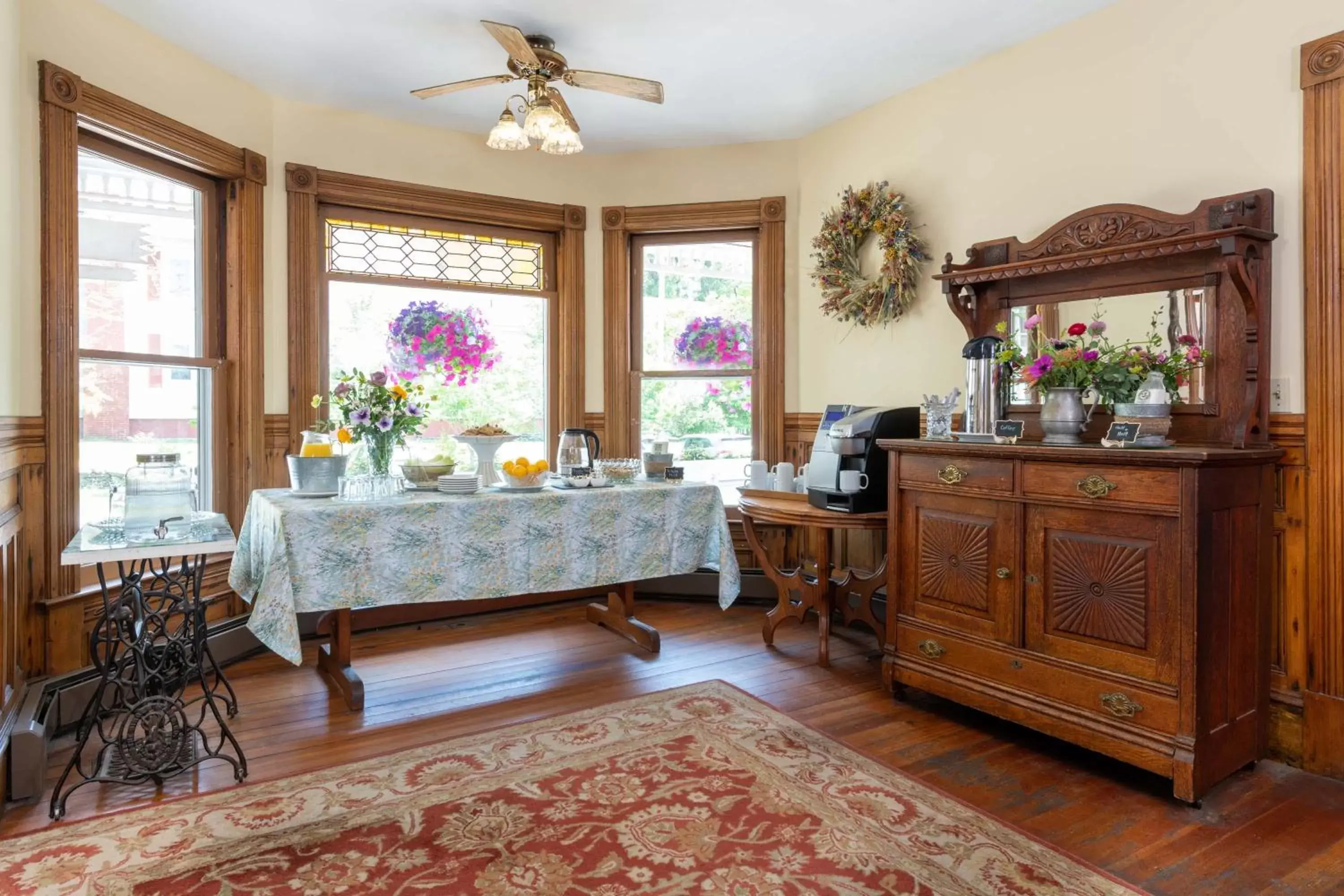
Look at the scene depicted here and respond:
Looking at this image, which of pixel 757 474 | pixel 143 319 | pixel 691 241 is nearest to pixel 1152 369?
pixel 757 474

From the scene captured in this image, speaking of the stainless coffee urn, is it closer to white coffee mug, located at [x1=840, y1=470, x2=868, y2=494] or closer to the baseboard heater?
white coffee mug, located at [x1=840, y1=470, x2=868, y2=494]

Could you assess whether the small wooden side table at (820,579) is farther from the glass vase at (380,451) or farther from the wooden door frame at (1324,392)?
the glass vase at (380,451)

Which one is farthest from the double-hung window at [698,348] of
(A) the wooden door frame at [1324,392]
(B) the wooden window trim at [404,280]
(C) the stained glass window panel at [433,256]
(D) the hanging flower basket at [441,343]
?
(A) the wooden door frame at [1324,392]

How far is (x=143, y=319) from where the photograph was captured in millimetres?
3494

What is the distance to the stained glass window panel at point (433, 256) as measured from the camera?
434cm

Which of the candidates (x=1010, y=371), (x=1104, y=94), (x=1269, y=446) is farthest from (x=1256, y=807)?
(x=1104, y=94)

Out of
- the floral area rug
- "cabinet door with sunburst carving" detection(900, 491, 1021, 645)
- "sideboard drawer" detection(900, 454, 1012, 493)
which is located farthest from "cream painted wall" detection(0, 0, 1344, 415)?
the floral area rug

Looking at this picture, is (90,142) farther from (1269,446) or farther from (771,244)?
(1269,446)

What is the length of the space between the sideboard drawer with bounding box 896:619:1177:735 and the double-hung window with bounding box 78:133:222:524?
118 inches

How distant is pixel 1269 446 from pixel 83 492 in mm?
4386

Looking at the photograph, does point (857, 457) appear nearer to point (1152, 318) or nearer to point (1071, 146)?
point (1152, 318)

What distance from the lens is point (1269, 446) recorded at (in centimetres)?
260

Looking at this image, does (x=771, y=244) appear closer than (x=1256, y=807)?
No

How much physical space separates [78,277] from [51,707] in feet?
5.35
